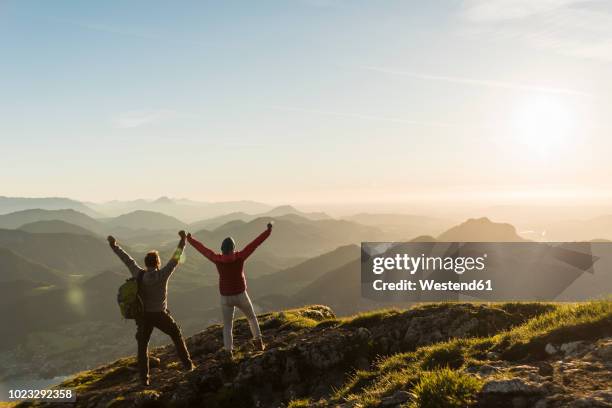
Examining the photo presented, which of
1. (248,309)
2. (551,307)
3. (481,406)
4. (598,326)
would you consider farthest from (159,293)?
(551,307)

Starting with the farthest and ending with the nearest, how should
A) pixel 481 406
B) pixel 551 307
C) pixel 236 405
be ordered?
1. pixel 551 307
2. pixel 236 405
3. pixel 481 406

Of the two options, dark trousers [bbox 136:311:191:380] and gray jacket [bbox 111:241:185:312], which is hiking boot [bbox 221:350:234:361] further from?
gray jacket [bbox 111:241:185:312]

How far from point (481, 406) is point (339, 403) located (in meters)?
3.48

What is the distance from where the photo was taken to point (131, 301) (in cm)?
1246

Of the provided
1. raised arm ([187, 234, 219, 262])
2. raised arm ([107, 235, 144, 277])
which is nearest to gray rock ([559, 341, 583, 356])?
raised arm ([187, 234, 219, 262])

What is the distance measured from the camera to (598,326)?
8.95 metres

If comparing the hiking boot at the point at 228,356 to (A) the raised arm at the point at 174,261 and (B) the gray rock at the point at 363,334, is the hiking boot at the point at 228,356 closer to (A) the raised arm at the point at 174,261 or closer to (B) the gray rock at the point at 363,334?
(A) the raised arm at the point at 174,261

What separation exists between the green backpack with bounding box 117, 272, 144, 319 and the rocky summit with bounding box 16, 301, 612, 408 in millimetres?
2551

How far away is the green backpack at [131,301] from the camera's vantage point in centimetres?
1245

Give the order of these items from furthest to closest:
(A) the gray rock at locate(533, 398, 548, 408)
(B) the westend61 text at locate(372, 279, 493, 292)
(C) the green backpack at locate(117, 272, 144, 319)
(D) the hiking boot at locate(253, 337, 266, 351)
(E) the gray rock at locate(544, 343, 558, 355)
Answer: (B) the westend61 text at locate(372, 279, 493, 292) → (D) the hiking boot at locate(253, 337, 266, 351) → (C) the green backpack at locate(117, 272, 144, 319) → (E) the gray rock at locate(544, 343, 558, 355) → (A) the gray rock at locate(533, 398, 548, 408)

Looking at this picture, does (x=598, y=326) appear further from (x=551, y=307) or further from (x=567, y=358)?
(x=551, y=307)

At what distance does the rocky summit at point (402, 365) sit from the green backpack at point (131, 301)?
255 centimetres

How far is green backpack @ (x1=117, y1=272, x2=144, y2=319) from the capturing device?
12445 millimetres

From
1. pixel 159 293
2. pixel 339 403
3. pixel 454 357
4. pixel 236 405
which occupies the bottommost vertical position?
pixel 236 405
